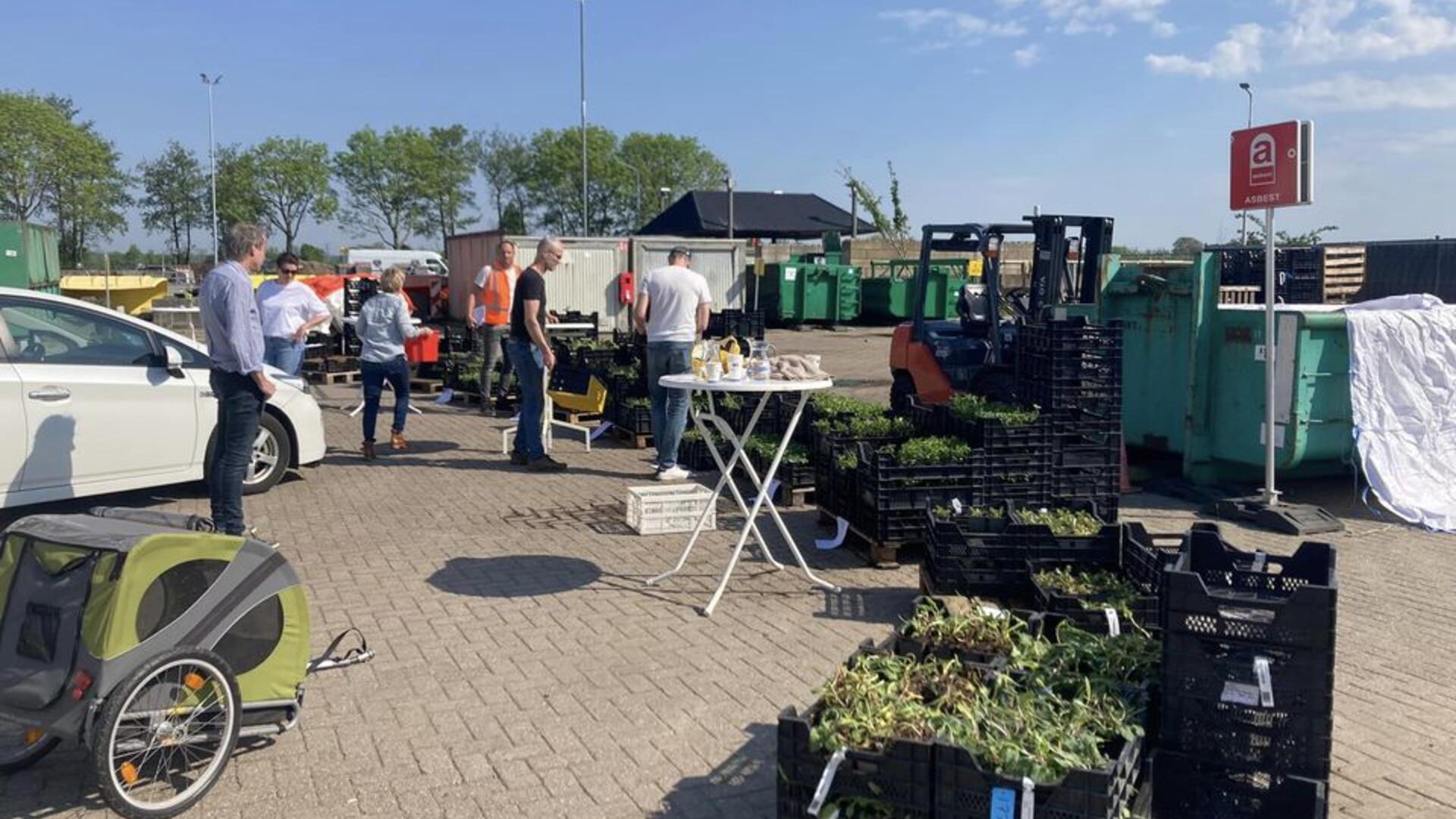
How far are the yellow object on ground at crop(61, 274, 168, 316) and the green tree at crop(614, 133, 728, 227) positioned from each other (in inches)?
2221

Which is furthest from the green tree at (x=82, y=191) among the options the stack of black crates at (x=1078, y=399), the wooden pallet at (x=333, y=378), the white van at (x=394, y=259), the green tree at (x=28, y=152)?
the stack of black crates at (x=1078, y=399)

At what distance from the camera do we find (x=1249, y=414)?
968 cm

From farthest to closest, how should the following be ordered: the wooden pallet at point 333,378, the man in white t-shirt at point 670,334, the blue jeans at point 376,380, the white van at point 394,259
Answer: the white van at point 394,259 → the wooden pallet at point 333,378 → the blue jeans at point 376,380 → the man in white t-shirt at point 670,334

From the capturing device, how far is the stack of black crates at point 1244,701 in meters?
3.62

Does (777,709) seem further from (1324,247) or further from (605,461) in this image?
(1324,247)

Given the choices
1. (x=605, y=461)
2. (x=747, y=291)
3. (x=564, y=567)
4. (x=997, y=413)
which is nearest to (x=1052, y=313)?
(x=997, y=413)

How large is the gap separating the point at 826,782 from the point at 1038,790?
2.11 ft

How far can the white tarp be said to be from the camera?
9.29 metres

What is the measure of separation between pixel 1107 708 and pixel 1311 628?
708mm

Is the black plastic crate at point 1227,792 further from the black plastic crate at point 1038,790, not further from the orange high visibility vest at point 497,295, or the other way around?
the orange high visibility vest at point 497,295

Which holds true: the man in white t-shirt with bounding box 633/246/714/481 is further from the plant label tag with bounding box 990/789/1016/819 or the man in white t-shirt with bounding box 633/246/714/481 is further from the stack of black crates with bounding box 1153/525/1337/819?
the plant label tag with bounding box 990/789/1016/819

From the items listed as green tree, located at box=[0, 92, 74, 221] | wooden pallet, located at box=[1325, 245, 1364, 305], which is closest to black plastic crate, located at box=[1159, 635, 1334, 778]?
wooden pallet, located at box=[1325, 245, 1364, 305]

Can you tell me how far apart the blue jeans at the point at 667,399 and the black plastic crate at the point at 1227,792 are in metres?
6.12

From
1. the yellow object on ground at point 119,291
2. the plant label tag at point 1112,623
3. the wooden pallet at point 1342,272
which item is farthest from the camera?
the yellow object on ground at point 119,291
